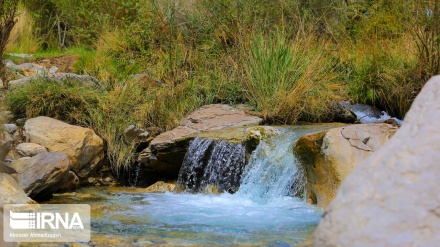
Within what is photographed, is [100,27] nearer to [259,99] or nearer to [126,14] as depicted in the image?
[126,14]

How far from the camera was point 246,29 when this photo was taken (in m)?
9.73

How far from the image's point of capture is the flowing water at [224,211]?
15.8 ft

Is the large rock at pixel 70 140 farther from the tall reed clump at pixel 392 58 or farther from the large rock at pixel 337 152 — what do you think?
the tall reed clump at pixel 392 58

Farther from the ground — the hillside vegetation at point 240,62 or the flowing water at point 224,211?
the hillside vegetation at point 240,62

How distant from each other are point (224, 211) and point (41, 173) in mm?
1917

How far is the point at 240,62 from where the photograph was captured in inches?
360

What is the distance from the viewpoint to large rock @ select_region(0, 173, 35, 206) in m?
5.32

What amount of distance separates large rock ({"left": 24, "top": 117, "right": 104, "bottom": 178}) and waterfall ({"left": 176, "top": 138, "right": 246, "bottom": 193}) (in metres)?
1.11

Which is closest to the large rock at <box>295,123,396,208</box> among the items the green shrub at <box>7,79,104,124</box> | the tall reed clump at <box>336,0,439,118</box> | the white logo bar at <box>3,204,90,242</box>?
the white logo bar at <box>3,204,90,242</box>

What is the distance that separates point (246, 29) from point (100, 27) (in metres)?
3.53

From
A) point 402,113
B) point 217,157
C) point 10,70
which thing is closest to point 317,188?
point 217,157

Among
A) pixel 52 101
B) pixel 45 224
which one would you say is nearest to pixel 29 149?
pixel 52 101

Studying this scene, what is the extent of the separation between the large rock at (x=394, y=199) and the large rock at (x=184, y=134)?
14.5 feet

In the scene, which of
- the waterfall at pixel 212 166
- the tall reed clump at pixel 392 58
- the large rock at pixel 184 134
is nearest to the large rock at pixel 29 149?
the large rock at pixel 184 134
